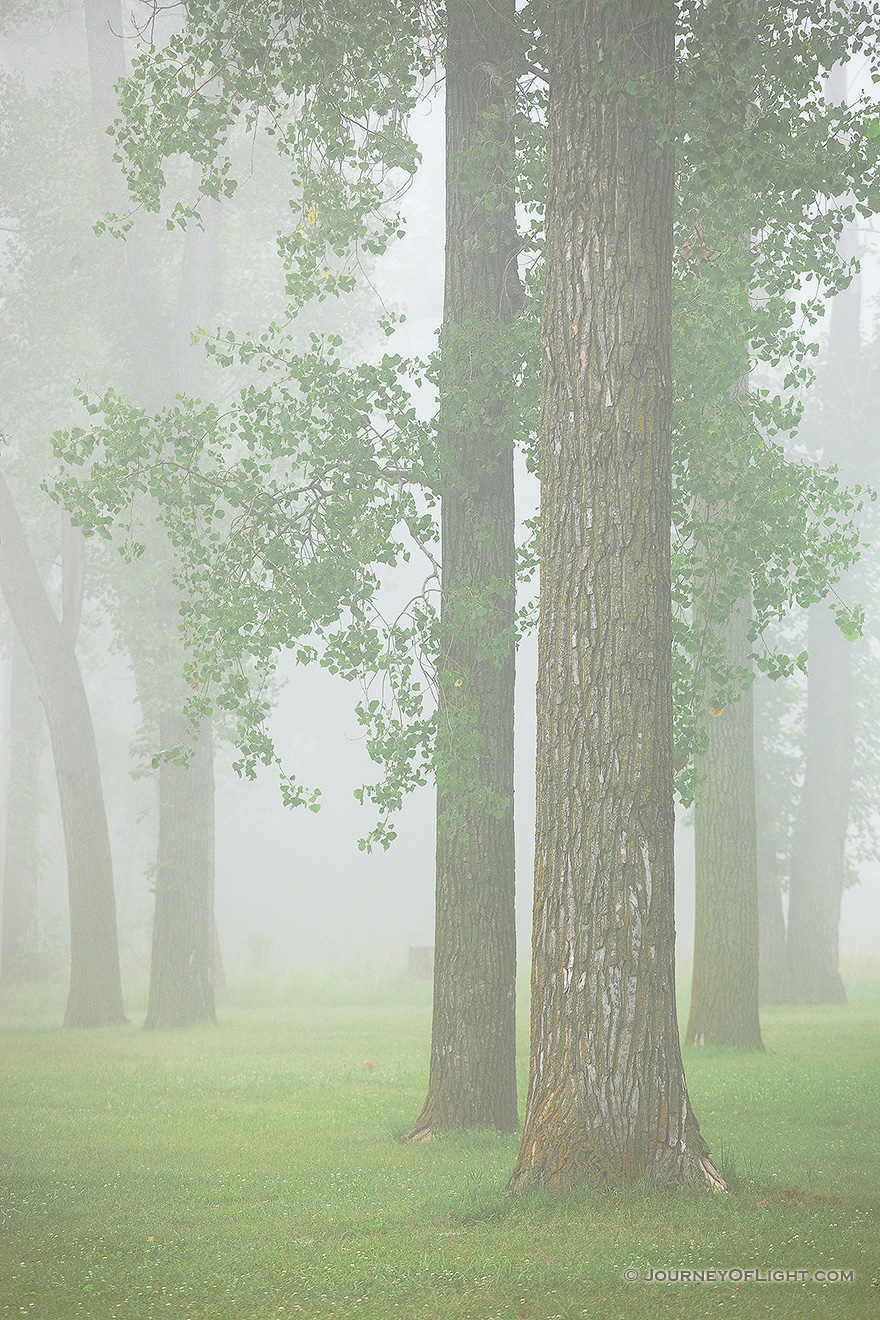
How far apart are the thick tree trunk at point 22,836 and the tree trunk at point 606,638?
63.0 feet

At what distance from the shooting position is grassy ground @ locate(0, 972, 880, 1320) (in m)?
4.50

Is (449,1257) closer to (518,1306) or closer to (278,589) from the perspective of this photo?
(518,1306)

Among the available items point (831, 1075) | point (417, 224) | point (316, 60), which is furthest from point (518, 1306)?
point (417, 224)

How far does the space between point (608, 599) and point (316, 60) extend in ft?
17.3

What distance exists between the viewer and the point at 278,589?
8656mm

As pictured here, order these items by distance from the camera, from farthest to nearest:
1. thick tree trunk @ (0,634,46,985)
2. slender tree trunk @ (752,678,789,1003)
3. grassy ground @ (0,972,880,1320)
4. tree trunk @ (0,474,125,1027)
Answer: thick tree trunk @ (0,634,46,985) → slender tree trunk @ (752,678,789,1003) → tree trunk @ (0,474,125,1027) → grassy ground @ (0,972,880,1320)

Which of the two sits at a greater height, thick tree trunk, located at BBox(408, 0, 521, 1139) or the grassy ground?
thick tree trunk, located at BBox(408, 0, 521, 1139)

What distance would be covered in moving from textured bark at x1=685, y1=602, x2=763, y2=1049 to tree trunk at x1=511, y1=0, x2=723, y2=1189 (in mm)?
6009

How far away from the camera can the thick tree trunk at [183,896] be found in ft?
52.7

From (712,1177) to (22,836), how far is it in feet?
69.5

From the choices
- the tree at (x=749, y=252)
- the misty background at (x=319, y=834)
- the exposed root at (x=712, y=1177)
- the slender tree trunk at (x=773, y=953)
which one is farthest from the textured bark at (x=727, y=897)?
the misty background at (x=319, y=834)

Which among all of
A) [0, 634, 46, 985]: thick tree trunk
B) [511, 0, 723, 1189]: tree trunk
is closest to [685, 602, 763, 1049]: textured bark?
[511, 0, 723, 1189]: tree trunk

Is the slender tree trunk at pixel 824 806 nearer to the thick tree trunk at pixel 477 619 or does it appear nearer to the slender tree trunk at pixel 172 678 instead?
the slender tree trunk at pixel 172 678

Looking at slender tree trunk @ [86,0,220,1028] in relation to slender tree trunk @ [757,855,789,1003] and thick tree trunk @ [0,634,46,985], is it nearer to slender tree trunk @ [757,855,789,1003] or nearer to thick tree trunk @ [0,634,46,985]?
thick tree trunk @ [0,634,46,985]
